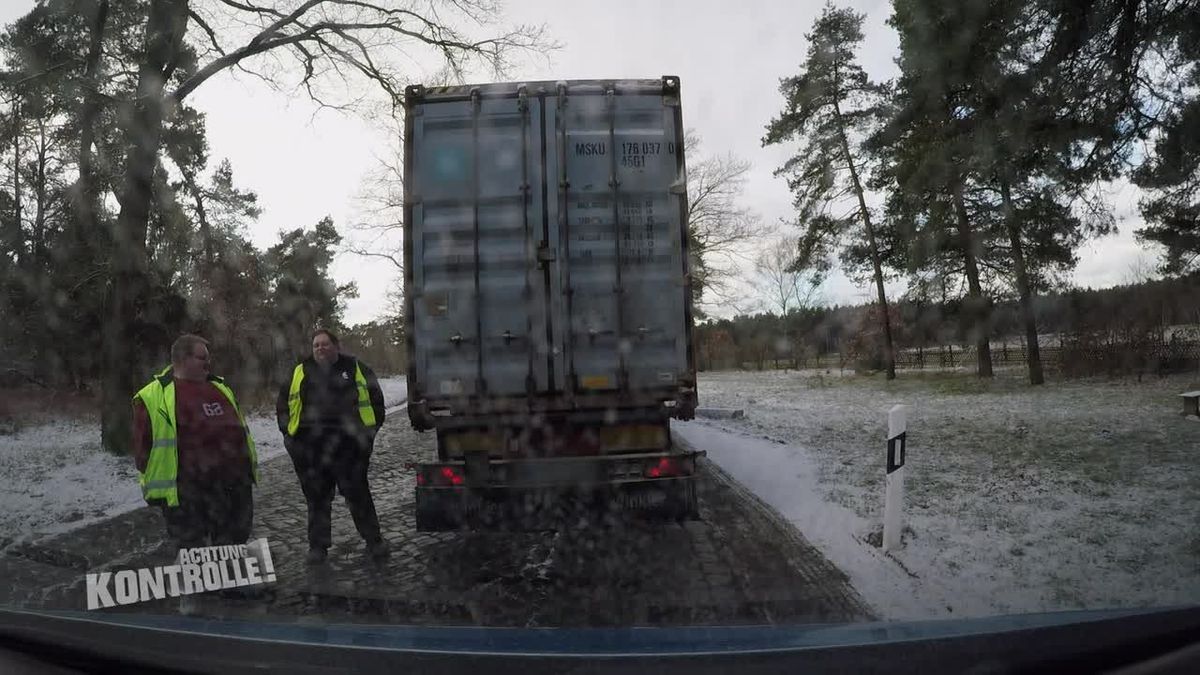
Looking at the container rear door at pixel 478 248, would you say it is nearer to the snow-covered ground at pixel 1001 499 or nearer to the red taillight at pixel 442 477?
the red taillight at pixel 442 477

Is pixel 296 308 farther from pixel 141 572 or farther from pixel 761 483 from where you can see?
pixel 141 572

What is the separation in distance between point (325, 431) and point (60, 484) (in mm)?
5844

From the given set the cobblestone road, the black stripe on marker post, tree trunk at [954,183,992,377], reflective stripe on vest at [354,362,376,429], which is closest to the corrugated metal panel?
reflective stripe on vest at [354,362,376,429]

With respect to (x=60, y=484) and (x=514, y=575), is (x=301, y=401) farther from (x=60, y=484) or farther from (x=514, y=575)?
(x=60, y=484)

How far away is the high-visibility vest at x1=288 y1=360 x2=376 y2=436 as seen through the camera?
534 centimetres

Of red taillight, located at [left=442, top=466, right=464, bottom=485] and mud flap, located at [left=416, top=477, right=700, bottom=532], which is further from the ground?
red taillight, located at [left=442, top=466, right=464, bottom=485]

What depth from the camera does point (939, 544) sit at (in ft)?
17.9

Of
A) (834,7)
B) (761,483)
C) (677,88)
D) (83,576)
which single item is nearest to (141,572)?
(83,576)

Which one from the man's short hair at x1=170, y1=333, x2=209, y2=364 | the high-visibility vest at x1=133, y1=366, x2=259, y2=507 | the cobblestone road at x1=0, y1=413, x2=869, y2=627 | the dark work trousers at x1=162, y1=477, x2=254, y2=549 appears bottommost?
the cobblestone road at x1=0, y1=413, x2=869, y2=627

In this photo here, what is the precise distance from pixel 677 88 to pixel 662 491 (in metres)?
3.20

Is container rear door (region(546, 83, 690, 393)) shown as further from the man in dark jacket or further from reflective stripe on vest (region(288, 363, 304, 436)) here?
reflective stripe on vest (region(288, 363, 304, 436))

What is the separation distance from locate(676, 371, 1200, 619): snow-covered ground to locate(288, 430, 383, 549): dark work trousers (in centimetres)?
355

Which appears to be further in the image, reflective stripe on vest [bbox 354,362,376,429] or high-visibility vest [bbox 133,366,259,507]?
reflective stripe on vest [bbox 354,362,376,429]

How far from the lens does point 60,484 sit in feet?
29.1
